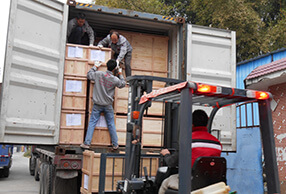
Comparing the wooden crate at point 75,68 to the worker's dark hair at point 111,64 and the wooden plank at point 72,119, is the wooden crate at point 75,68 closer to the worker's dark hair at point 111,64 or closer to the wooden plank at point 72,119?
the worker's dark hair at point 111,64

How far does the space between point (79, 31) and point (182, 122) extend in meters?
4.42

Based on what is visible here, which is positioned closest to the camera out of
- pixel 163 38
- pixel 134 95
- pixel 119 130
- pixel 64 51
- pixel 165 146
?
pixel 134 95

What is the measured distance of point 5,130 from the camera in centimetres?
465

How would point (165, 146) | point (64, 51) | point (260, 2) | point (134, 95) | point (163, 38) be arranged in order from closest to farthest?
point (134, 95) < point (165, 146) < point (64, 51) < point (163, 38) < point (260, 2)

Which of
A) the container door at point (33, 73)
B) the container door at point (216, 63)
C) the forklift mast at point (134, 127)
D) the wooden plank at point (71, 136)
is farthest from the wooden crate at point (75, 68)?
the forklift mast at point (134, 127)

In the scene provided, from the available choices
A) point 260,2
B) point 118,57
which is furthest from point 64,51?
point 260,2

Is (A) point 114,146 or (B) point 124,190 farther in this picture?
(A) point 114,146

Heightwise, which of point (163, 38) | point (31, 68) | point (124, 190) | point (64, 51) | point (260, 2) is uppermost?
point (260, 2)

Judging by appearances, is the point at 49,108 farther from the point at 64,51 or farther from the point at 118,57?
the point at 118,57

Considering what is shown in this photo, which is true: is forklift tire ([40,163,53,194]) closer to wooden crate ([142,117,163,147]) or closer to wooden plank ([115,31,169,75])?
wooden crate ([142,117,163,147])

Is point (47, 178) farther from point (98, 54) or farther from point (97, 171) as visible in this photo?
point (98, 54)

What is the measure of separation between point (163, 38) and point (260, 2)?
1090 centimetres

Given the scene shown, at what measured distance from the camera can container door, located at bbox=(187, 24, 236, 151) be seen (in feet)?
20.3

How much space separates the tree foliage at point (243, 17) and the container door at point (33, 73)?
10946 millimetres
